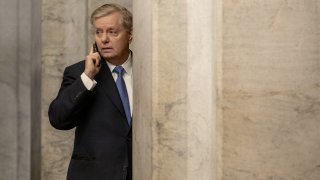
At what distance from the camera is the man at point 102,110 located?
2830 mm

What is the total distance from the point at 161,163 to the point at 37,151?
2725 millimetres

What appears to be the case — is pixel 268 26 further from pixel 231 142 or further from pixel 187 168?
pixel 187 168

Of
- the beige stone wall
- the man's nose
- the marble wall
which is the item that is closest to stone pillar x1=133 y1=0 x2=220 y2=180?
the beige stone wall

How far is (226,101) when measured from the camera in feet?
5.47

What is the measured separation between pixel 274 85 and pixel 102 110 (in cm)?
147

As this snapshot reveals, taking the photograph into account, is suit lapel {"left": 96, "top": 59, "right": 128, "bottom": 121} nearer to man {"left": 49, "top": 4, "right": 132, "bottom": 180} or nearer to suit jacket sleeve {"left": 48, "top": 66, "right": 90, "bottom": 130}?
man {"left": 49, "top": 4, "right": 132, "bottom": 180}

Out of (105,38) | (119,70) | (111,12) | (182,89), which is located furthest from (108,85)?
(182,89)

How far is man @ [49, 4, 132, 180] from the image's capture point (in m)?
2.83

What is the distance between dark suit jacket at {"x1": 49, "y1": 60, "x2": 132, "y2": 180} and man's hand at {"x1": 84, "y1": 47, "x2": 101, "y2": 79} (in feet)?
0.34

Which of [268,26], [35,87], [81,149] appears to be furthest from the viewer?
[35,87]

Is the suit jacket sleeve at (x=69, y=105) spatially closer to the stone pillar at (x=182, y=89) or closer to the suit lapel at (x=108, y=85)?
the suit lapel at (x=108, y=85)

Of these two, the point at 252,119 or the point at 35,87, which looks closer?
the point at 252,119

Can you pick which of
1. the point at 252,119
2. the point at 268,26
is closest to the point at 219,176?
the point at 252,119

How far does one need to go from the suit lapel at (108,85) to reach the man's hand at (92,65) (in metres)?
0.06
